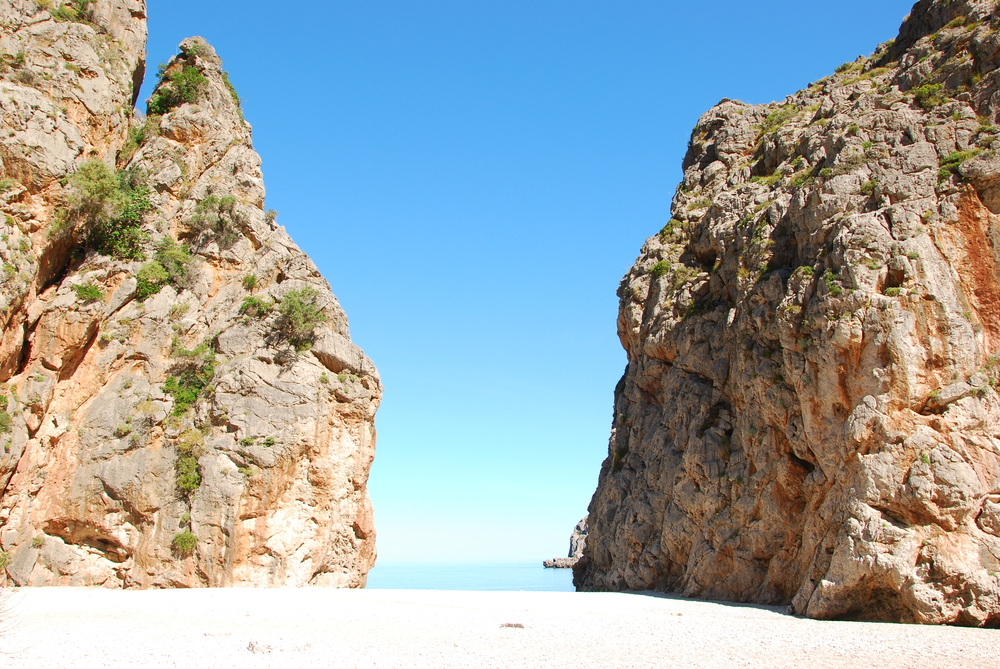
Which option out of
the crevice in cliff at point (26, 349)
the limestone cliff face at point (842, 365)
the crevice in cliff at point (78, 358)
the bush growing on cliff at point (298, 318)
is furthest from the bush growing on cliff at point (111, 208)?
the limestone cliff face at point (842, 365)

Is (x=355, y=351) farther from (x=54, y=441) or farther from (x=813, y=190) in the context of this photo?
(x=813, y=190)

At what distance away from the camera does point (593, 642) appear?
14.8m

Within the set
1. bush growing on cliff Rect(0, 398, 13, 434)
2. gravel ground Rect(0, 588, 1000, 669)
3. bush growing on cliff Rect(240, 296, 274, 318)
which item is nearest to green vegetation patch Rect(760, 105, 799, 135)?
gravel ground Rect(0, 588, 1000, 669)

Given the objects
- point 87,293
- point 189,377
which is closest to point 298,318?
point 189,377

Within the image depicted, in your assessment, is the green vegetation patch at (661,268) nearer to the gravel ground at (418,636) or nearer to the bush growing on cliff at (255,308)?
the gravel ground at (418,636)

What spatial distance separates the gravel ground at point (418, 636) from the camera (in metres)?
11.8

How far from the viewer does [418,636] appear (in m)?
14.5

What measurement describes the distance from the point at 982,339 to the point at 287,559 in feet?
85.1

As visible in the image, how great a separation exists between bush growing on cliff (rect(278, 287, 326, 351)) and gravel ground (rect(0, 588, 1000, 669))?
38.9ft

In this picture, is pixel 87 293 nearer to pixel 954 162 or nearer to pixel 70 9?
pixel 70 9

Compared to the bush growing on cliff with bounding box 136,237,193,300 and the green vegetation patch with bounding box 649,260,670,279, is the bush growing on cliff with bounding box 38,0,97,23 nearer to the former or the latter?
the bush growing on cliff with bounding box 136,237,193,300

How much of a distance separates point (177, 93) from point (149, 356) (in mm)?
15227

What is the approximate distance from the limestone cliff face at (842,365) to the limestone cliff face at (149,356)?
15.6 m

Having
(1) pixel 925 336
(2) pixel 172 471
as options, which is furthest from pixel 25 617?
(1) pixel 925 336
